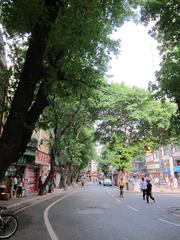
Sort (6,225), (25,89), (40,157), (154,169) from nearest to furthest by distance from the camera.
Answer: (6,225), (25,89), (40,157), (154,169)

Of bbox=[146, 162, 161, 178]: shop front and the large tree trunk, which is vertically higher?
bbox=[146, 162, 161, 178]: shop front

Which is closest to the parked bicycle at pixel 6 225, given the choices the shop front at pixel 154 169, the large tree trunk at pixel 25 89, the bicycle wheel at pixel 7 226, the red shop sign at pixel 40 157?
the bicycle wheel at pixel 7 226

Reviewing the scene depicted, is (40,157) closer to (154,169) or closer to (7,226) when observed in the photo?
(7,226)

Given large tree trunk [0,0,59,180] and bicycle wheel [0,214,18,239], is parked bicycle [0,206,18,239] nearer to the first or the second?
bicycle wheel [0,214,18,239]

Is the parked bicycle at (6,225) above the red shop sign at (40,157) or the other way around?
the other way around

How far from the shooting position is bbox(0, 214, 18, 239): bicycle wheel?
30.7ft

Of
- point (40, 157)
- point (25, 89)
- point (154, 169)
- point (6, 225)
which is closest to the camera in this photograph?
point (6, 225)

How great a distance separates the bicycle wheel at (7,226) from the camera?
9.34 meters

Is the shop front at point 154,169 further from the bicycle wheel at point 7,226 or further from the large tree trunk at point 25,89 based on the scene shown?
the bicycle wheel at point 7,226

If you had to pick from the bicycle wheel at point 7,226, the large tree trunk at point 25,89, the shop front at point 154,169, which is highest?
the shop front at point 154,169

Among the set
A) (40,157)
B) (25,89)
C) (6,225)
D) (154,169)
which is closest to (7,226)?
(6,225)

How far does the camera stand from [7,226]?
31.2 ft

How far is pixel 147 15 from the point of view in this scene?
48.4 feet

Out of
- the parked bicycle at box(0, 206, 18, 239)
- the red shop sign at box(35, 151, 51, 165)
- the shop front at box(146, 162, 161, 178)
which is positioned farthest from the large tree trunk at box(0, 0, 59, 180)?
the shop front at box(146, 162, 161, 178)
